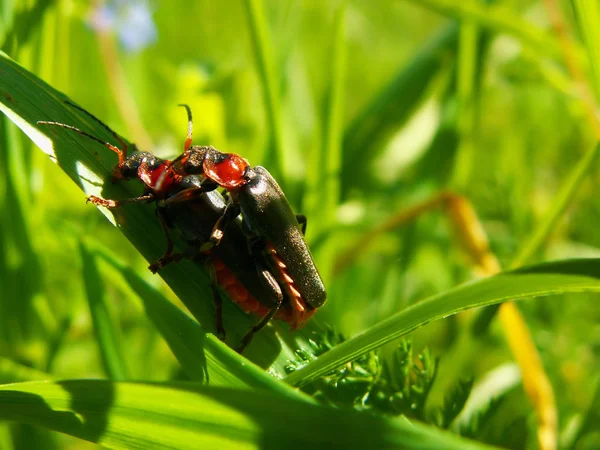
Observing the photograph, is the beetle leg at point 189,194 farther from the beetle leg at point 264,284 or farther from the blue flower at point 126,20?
the blue flower at point 126,20

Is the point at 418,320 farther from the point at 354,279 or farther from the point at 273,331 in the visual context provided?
the point at 354,279

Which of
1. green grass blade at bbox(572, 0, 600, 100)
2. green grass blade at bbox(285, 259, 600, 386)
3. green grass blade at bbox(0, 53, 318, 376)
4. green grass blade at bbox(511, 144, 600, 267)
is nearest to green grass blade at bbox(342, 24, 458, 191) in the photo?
green grass blade at bbox(511, 144, 600, 267)

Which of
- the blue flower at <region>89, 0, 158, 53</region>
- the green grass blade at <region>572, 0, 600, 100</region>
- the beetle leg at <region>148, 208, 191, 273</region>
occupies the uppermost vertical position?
the blue flower at <region>89, 0, 158, 53</region>

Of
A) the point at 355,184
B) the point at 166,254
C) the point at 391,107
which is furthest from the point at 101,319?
the point at 391,107

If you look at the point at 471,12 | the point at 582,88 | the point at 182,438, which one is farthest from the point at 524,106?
the point at 182,438

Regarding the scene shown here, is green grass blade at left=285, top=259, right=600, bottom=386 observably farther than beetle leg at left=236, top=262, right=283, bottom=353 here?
No

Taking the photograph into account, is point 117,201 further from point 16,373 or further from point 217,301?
point 16,373

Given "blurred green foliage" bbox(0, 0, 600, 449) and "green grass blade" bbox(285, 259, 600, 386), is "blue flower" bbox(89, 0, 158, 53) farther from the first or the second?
"green grass blade" bbox(285, 259, 600, 386)
